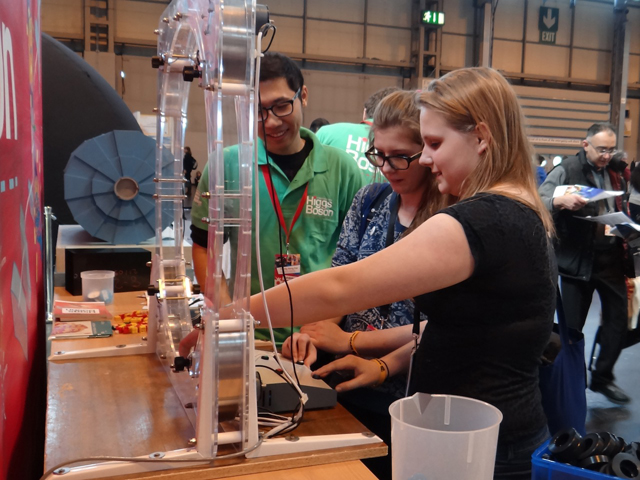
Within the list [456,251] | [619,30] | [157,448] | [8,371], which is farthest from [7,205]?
[619,30]

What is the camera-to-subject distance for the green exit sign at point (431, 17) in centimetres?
1034

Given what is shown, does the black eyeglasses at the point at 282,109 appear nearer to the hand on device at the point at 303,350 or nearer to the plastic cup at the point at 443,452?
the hand on device at the point at 303,350

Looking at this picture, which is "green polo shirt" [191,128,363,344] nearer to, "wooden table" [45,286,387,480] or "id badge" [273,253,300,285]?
"id badge" [273,253,300,285]

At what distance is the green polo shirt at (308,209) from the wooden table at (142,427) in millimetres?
620

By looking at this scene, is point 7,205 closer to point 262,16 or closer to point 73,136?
point 262,16

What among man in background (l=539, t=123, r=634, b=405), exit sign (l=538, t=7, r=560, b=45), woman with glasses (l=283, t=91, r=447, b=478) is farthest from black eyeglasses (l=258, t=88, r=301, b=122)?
exit sign (l=538, t=7, r=560, b=45)

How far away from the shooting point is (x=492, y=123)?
108cm

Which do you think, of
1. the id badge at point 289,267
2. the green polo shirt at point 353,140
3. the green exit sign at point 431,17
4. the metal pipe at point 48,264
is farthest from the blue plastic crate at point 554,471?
the green exit sign at point 431,17

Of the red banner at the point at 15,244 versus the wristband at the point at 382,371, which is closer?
the red banner at the point at 15,244

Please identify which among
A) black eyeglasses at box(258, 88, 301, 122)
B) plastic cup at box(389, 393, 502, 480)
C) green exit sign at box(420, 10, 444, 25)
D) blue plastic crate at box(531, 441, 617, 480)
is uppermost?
green exit sign at box(420, 10, 444, 25)

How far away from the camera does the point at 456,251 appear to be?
3.12 ft

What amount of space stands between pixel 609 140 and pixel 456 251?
10.6 ft

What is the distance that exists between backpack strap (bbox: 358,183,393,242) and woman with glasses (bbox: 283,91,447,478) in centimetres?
1

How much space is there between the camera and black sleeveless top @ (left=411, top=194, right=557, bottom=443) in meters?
0.98
